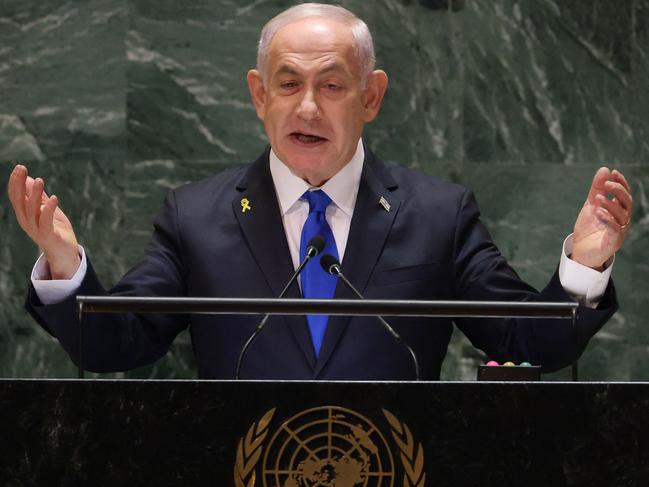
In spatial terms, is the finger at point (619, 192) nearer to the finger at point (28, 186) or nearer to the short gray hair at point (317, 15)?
the short gray hair at point (317, 15)

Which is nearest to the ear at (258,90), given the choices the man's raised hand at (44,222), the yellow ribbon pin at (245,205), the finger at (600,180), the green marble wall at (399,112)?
the yellow ribbon pin at (245,205)

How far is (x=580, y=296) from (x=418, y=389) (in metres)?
0.83

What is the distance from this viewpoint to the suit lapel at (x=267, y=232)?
11.2 feet

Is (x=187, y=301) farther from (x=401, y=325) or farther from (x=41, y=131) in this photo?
(x=41, y=131)

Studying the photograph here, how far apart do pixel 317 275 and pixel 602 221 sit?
79 cm

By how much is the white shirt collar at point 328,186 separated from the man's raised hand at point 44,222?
0.73 metres

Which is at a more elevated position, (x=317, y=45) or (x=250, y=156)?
(x=317, y=45)

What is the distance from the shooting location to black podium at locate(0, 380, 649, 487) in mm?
2377

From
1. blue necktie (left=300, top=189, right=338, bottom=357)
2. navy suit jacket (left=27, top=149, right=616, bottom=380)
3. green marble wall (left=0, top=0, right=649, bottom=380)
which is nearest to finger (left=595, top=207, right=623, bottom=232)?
navy suit jacket (left=27, top=149, right=616, bottom=380)

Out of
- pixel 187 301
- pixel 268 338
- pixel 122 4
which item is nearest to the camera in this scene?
pixel 187 301

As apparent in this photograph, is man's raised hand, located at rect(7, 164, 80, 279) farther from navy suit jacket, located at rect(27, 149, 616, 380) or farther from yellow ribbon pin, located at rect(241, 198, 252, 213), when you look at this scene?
yellow ribbon pin, located at rect(241, 198, 252, 213)

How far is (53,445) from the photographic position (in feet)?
7.82

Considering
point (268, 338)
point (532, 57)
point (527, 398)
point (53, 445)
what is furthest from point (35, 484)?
point (532, 57)

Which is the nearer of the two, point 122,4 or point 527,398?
point 527,398
